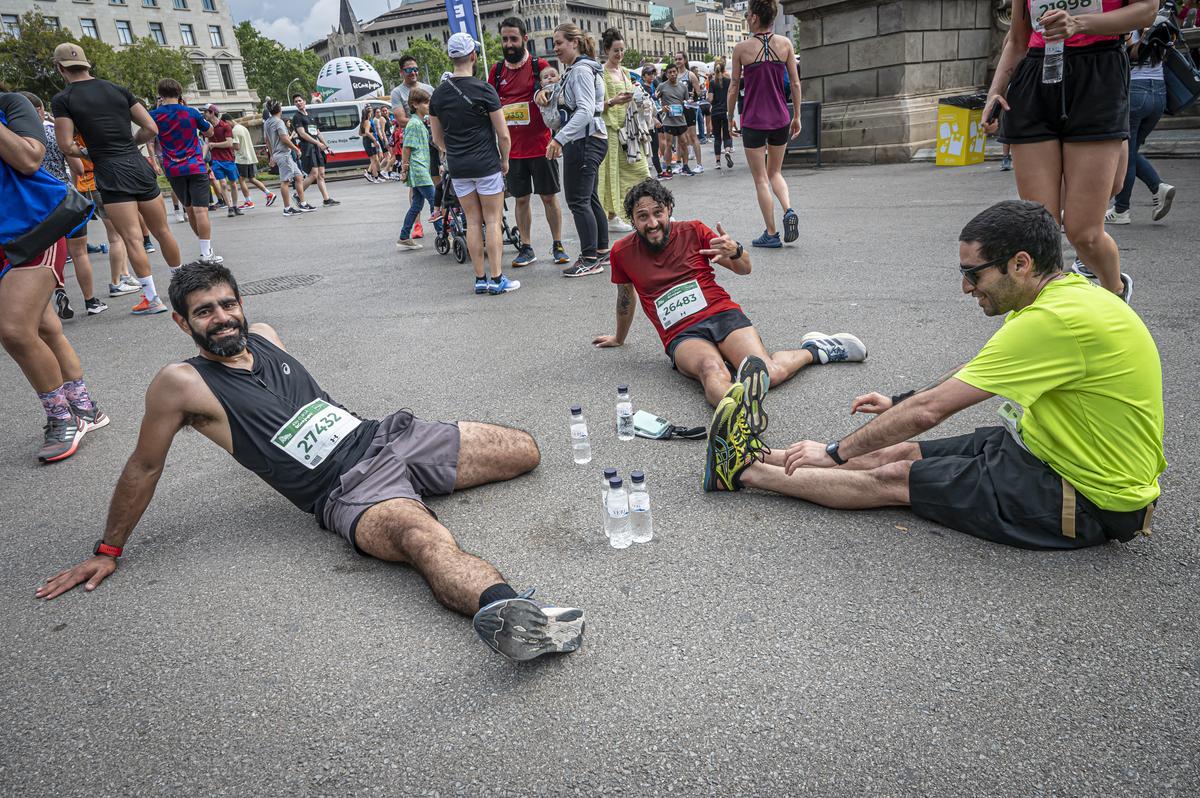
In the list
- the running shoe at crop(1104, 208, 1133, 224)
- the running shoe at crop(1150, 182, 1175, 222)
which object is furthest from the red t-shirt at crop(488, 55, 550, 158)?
the running shoe at crop(1150, 182, 1175, 222)

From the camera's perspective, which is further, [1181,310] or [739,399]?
[1181,310]

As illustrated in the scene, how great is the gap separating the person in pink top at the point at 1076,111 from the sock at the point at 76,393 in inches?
221

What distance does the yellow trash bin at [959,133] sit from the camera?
12.1 metres

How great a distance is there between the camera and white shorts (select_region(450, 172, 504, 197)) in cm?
696

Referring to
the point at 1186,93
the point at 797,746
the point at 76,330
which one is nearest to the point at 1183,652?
the point at 797,746

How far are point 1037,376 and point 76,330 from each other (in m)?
8.16

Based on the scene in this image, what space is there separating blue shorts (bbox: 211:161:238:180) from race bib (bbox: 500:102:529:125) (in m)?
12.5

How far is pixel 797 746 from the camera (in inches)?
77.0

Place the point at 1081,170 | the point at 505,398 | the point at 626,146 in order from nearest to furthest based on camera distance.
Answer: the point at 1081,170
the point at 505,398
the point at 626,146

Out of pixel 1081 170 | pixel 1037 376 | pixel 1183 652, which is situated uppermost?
pixel 1081 170

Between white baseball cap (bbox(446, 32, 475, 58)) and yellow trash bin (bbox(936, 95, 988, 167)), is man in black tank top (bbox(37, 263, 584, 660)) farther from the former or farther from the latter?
yellow trash bin (bbox(936, 95, 988, 167))

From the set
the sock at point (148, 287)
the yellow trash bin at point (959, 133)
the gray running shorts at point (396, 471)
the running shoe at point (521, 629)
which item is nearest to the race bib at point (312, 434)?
the gray running shorts at point (396, 471)

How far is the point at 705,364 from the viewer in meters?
4.23

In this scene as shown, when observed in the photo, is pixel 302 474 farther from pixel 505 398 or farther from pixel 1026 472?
pixel 1026 472
